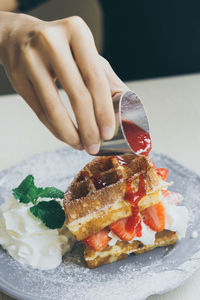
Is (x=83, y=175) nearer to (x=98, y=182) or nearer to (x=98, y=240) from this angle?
(x=98, y=182)

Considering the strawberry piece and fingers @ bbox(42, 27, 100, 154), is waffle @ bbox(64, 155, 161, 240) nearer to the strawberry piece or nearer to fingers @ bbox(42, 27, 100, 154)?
the strawberry piece

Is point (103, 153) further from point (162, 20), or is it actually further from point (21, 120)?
point (162, 20)

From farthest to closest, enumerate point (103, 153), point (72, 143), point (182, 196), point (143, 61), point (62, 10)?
point (62, 10) < point (143, 61) < point (182, 196) < point (103, 153) < point (72, 143)

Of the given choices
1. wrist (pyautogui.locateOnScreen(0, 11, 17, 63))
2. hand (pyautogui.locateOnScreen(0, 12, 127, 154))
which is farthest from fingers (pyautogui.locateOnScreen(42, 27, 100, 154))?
wrist (pyautogui.locateOnScreen(0, 11, 17, 63))

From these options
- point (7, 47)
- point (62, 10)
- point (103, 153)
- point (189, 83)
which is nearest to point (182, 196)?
point (103, 153)

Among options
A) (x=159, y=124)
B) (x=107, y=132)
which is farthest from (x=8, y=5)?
(x=107, y=132)
